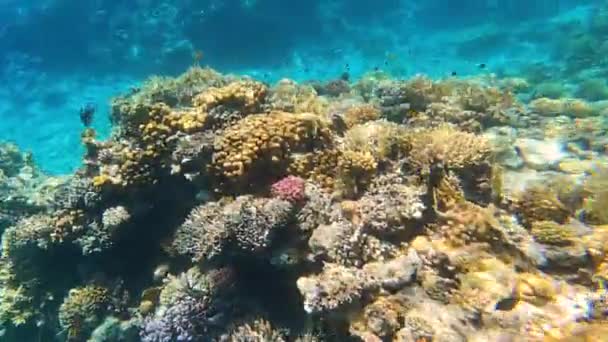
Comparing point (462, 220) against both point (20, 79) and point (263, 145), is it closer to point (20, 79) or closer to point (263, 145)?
point (263, 145)

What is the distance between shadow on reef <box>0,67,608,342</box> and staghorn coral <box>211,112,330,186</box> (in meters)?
0.02

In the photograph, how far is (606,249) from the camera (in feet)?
14.9

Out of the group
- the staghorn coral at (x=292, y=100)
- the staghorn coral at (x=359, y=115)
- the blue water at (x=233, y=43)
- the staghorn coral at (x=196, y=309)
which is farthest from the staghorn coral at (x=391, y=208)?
the blue water at (x=233, y=43)

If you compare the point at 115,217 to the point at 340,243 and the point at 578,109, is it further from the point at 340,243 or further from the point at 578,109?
the point at 578,109

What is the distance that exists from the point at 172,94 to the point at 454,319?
700 cm

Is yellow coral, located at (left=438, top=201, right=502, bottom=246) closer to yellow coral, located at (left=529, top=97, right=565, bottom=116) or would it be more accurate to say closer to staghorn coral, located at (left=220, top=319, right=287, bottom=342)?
staghorn coral, located at (left=220, top=319, right=287, bottom=342)

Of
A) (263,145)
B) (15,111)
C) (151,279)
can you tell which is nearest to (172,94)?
(151,279)

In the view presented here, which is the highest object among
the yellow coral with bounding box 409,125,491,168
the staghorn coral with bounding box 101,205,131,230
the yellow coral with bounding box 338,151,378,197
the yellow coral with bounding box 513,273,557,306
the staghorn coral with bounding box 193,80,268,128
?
the staghorn coral with bounding box 193,80,268,128

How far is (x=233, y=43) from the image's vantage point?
87.8ft

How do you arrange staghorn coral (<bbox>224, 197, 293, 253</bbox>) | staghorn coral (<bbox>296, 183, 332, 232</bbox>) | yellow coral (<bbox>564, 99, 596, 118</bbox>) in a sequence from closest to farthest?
staghorn coral (<bbox>224, 197, 293, 253</bbox>) → staghorn coral (<bbox>296, 183, 332, 232</bbox>) → yellow coral (<bbox>564, 99, 596, 118</bbox>)

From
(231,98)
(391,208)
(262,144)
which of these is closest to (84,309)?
(231,98)

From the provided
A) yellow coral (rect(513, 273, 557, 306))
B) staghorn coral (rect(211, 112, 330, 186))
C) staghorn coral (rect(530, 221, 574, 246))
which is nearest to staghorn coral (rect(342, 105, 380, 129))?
staghorn coral (rect(211, 112, 330, 186))

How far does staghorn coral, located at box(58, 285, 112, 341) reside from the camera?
6.84m

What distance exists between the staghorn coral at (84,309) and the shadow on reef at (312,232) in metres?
0.02
